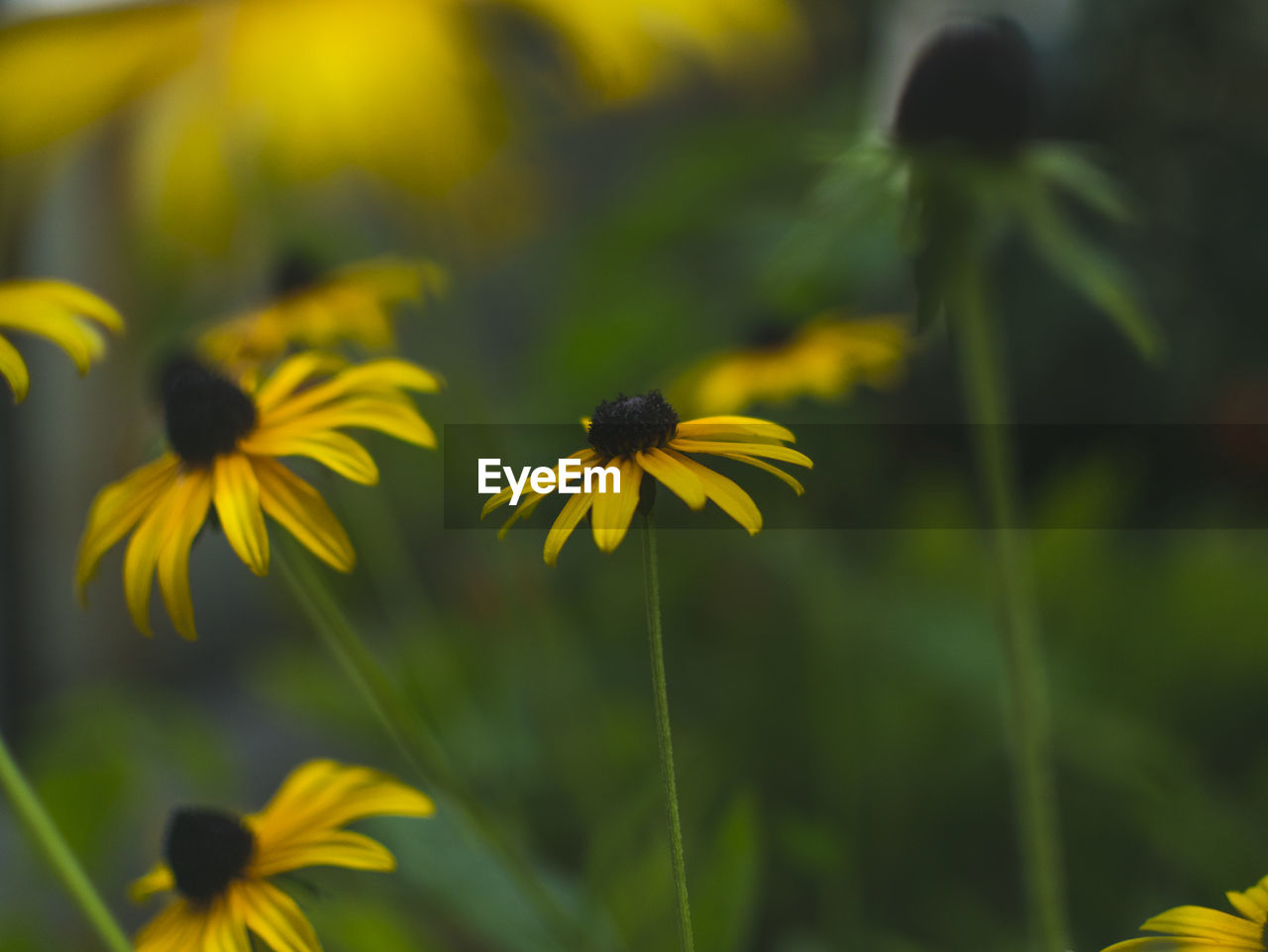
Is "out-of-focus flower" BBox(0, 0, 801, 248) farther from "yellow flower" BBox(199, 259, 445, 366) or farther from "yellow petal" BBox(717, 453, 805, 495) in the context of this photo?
"yellow petal" BBox(717, 453, 805, 495)

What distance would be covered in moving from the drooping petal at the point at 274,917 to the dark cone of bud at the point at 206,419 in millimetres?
61

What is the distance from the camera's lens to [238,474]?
5.8 inches

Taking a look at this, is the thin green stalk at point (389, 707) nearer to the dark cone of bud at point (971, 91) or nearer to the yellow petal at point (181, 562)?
the yellow petal at point (181, 562)

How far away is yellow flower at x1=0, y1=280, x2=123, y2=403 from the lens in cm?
14

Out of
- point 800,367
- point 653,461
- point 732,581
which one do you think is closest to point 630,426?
point 653,461

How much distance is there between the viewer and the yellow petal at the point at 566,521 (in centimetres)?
12


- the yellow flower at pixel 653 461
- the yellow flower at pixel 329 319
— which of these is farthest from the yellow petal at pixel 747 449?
the yellow flower at pixel 329 319

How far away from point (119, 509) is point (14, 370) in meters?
0.02

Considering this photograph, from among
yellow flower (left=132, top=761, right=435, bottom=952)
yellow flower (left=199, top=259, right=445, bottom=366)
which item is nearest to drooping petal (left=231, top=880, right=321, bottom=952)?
yellow flower (left=132, top=761, right=435, bottom=952)

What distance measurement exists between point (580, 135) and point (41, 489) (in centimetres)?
63

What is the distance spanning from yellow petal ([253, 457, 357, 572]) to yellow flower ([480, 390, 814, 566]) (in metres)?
0.02

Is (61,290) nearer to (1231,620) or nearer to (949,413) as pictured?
(1231,620)

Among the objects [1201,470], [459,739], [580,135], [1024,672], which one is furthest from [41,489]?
[1201,470]

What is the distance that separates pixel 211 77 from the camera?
0.27 meters
